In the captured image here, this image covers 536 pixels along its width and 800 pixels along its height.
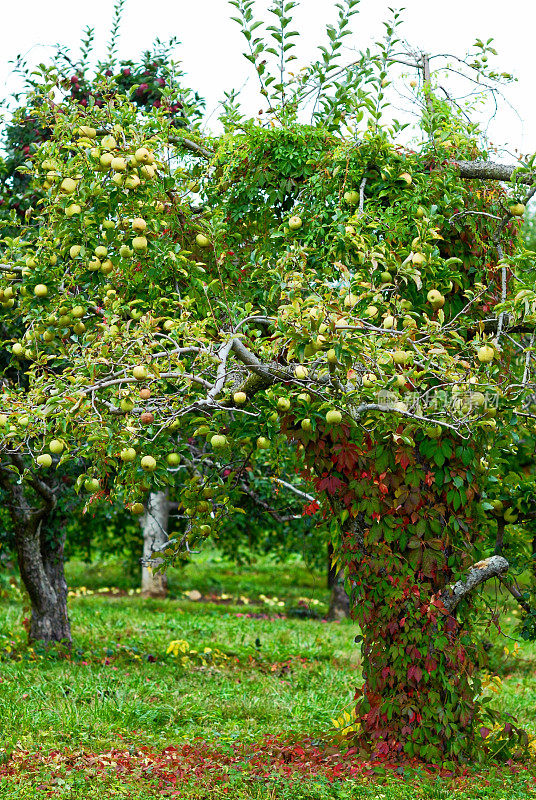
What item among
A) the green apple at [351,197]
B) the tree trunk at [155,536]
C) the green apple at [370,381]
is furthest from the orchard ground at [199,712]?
the green apple at [351,197]

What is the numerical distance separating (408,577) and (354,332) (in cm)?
187

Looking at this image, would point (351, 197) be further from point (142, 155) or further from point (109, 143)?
point (109, 143)

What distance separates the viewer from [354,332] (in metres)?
4.49

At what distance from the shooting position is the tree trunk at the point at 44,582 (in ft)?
28.7

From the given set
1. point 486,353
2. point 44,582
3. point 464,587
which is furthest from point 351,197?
point 44,582

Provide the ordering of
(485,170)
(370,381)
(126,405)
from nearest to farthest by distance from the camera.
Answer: (126,405)
(370,381)
(485,170)

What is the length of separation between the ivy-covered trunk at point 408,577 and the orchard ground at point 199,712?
1.04ft

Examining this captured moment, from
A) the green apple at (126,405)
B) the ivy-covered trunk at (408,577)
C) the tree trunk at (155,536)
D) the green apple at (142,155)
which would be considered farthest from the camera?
the tree trunk at (155,536)

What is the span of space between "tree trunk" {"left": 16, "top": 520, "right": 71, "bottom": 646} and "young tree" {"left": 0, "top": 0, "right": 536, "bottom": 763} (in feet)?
11.2

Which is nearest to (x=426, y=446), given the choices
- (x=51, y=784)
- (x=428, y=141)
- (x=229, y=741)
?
(x=428, y=141)

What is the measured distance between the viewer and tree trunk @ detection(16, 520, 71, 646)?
8.75 m

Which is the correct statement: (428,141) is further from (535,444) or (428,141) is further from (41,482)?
(41,482)

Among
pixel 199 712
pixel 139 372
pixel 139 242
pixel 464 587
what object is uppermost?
pixel 139 242

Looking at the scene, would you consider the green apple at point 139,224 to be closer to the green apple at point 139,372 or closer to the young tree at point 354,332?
the young tree at point 354,332
